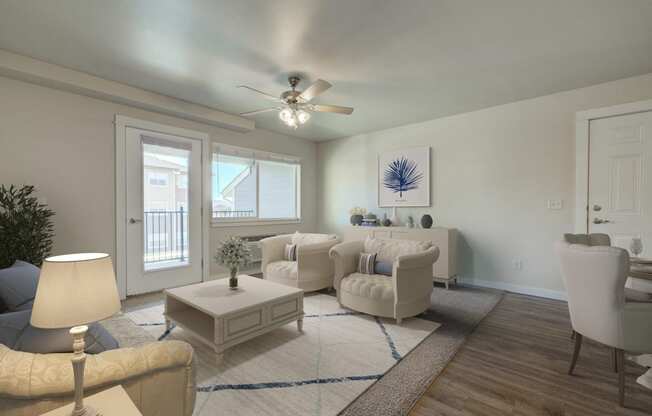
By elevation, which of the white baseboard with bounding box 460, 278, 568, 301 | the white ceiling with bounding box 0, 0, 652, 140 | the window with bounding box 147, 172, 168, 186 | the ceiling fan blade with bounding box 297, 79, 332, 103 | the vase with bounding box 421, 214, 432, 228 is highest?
the white ceiling with bounding box 0, 0, 652, 140

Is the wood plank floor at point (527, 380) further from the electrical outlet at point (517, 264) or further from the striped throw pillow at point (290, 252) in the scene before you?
the striped throw pillow at point (290, 252)

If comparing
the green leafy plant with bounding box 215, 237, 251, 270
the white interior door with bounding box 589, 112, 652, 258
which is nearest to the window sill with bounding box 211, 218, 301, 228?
the green leafy plant with bounding box 215, 237, 251, 270

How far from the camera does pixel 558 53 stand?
266 centimetres

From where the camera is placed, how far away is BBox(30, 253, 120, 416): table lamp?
2.89 feet

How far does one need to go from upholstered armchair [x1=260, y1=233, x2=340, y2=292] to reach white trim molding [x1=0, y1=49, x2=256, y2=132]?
6.76 feet

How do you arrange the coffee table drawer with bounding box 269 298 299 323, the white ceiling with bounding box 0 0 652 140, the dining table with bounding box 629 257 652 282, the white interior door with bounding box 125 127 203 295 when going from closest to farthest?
the dining table with bounding box 629 257 652 282
the white ceiling with bounding box 0 0 652 140
the coffee table drawer with bounding box 269 298 299 323
the white interior door with bounding box 125 127 203 295

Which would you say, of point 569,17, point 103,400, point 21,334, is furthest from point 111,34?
point 569,17

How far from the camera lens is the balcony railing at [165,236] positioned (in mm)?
3869

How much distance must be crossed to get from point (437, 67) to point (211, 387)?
3389 mm

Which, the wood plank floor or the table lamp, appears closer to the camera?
the table lamp

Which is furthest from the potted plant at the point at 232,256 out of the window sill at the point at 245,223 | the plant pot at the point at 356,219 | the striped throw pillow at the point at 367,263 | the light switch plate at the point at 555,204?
the light switch plate at the point at 555,204

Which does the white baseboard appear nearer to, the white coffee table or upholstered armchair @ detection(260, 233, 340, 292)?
upholstered armchair @ detection(260, 233, 340, 292)

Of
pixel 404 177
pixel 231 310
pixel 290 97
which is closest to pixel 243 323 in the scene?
pixel 231 310

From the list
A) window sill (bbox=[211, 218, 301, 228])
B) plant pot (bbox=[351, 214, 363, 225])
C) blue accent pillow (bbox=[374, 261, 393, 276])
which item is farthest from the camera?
plant pot (bbox=[351, 214, 363, 225])
